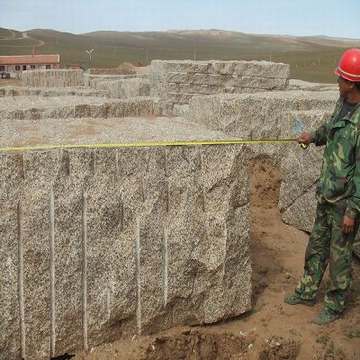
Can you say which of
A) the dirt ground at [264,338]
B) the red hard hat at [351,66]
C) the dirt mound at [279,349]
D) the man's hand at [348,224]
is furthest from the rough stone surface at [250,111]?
the dirt mound at [279,349]

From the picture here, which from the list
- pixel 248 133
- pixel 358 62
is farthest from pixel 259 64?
pixel 358 62

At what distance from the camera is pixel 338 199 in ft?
12.0

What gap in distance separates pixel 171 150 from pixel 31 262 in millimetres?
998

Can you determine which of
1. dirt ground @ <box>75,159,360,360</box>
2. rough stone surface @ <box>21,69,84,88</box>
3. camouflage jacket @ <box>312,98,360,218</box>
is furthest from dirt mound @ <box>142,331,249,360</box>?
rough stone surface @ <box>21,69,84,88</box>

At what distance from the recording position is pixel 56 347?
326 centimetres

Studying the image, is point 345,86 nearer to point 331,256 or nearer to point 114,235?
point 331,256

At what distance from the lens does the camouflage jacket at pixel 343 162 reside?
355 centimetres

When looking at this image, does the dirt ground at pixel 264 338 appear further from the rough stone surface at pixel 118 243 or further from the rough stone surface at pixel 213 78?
the rough stone surface at pixel 213 78

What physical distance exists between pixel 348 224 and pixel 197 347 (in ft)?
4.01

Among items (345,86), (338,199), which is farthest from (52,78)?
(338,199)

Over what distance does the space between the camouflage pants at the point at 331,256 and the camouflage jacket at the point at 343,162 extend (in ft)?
0.27

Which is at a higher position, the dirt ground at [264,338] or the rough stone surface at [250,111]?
the rough stone surface at [250,111]

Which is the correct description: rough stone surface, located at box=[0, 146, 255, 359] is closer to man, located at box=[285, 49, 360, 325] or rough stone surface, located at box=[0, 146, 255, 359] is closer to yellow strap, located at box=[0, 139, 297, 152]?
yellow strap, located at box=[0, 139, 297, 152]

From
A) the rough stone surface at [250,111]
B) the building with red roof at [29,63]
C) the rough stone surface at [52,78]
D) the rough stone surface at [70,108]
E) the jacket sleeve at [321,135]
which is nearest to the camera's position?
the jacket sleeve at [321,135]
